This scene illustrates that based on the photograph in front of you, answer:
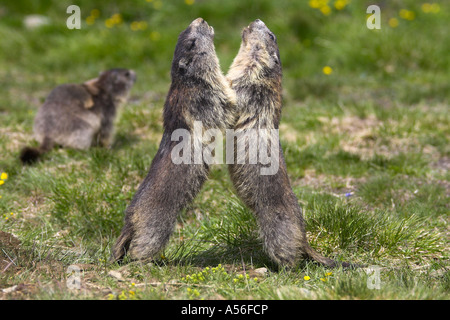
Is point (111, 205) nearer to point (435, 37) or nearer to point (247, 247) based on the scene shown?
point (247, 247)

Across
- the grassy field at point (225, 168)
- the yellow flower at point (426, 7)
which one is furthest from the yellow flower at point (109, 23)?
the yellow flower at point (426, 7)

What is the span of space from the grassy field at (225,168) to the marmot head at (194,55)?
143 cm

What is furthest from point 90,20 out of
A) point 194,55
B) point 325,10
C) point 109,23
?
point 194,55

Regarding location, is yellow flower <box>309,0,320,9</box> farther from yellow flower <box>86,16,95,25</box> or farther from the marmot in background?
the marmot in background

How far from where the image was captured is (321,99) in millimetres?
9070

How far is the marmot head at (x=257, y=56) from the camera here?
14.3 feet

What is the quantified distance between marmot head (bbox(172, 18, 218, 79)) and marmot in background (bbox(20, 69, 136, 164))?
3.03m

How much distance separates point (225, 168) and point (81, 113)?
2.35 meters

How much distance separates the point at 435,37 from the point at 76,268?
27.4ft

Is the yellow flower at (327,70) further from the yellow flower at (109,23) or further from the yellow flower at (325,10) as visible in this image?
the yellow flower at (109,23)

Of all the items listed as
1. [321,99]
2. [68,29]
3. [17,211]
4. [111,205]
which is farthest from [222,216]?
[68,29]

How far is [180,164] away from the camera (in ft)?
13.9

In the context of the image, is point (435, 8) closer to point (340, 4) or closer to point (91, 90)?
point (340, 4)

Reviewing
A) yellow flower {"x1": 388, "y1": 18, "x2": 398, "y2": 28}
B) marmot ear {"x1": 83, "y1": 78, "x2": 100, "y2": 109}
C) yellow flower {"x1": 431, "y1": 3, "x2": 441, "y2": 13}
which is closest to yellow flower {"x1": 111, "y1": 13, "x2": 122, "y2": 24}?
marmot ear {"x1": 83, "y1": 78, "x2": 100, "y2": 109}
